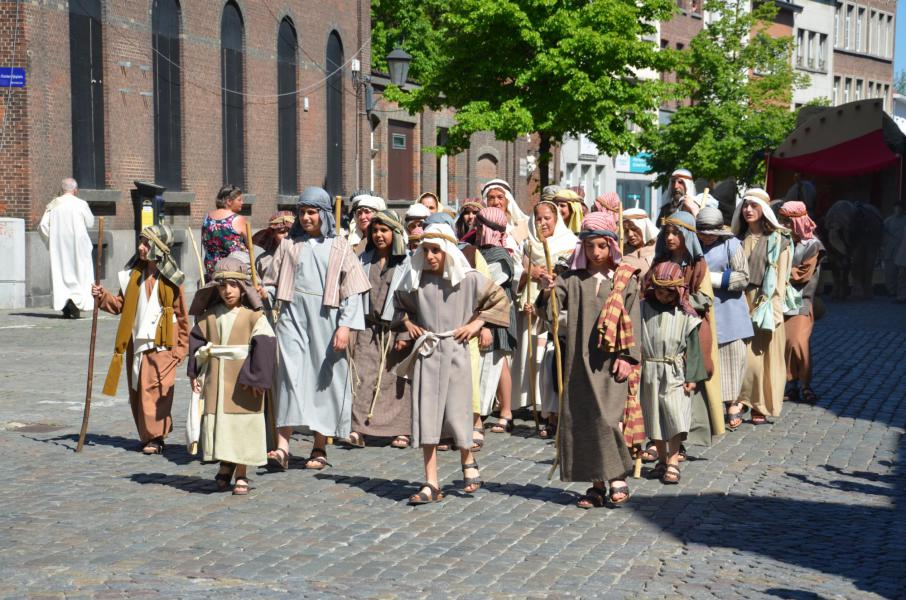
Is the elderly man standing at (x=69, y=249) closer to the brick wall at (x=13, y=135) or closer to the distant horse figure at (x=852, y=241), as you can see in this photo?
the brick wall at (x=13, y=135)

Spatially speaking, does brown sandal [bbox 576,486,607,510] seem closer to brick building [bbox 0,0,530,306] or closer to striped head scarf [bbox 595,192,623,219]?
striped head scarf [bbox 595,192,623,219]

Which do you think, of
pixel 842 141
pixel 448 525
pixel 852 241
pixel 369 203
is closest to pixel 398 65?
pixel 842 141

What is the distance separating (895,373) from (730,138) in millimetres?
28695

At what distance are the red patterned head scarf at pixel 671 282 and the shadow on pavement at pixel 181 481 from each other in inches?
114

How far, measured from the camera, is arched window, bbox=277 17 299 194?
3241cm

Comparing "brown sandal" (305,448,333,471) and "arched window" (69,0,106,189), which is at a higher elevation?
"arched window" (69,0,106,189)

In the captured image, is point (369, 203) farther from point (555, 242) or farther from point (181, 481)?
point (181, 481)

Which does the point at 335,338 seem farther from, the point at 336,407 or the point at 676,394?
the point at 676,394

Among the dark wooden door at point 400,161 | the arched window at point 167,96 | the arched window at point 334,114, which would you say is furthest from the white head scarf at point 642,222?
the dark wooden door at point 400,161

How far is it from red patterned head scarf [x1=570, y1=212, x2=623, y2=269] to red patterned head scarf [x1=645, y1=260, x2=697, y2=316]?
0.70m

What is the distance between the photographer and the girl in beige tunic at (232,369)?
27.9 ft

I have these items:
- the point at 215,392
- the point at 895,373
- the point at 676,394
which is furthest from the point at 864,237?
the point at 215,392

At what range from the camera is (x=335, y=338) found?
9.39m

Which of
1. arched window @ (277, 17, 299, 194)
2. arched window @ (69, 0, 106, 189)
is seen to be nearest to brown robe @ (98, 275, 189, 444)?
arched window @ (69, 0, 106, 189)
